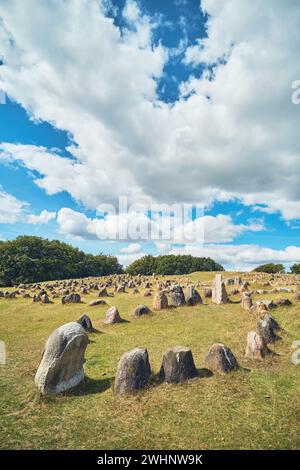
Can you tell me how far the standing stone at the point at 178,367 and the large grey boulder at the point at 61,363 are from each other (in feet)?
8.85

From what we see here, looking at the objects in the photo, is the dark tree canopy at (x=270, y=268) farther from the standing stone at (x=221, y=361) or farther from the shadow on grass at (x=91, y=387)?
the shadow on grass at (x=91, y=387)

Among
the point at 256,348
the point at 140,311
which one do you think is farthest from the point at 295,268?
the point at 256,348

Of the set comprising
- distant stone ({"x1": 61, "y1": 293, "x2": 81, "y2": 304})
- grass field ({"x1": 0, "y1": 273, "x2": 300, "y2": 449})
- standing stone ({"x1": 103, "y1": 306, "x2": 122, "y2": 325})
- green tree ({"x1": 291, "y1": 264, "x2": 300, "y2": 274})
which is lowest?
grass field ({"x1": 0, "y1": 273, "x2": 300, "y2": 449})

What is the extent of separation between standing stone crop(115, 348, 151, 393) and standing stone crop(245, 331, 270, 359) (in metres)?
4.32

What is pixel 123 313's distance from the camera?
69.3 feet

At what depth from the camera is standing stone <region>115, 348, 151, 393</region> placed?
941 cm

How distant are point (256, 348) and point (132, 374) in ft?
16.6

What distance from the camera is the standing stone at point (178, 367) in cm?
984

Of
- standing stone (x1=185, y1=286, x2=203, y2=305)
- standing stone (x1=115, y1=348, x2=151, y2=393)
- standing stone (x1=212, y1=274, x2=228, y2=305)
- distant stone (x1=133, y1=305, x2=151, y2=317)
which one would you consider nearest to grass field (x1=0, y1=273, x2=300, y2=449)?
standing stone (x1=115, y1=348, x2=151, y2=393)

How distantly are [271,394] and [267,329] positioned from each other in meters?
4.95

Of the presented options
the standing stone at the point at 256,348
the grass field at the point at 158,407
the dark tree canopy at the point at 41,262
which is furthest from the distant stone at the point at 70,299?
the dark tree canopy at the point at 41,262

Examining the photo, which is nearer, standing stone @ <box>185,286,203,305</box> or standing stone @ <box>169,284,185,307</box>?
standing stone @ <box>169,284,185,307</box>

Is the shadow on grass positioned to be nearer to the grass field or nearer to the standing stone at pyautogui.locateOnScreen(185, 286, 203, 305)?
the grass field
